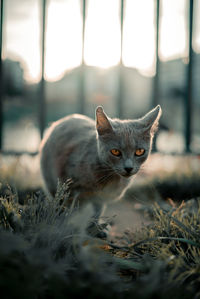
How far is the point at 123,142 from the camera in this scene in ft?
8.13

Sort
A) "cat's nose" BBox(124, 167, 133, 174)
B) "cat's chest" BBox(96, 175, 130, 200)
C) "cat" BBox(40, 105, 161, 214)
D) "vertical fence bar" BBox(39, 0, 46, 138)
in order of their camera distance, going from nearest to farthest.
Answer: "cat's nose" BBox(124, 167, 133, 174) < "cat" BBox(40, 105, 161, 214) < "cat's chest" BBox(96, 175, 130, 200) < "vertical fence bar" BBox(39, 0, 46, 138)

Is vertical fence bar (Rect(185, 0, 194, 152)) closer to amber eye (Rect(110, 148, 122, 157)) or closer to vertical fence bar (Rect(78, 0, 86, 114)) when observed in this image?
vertical fence bar (Rect(78, 0, 86, 114))

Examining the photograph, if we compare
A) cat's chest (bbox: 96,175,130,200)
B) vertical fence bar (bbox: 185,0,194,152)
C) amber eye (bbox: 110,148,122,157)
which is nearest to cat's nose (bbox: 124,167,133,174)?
amber eye (bbox: 110,148,122,157)

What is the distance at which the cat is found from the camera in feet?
8.15

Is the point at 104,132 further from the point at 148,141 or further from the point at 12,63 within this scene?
the point at 12,63

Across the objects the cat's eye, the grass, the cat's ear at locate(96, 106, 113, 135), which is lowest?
the grass

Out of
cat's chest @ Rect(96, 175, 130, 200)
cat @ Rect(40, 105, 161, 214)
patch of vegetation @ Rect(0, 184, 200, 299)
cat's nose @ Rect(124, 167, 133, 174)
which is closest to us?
patch of vegetation @ Rect(0, 184, 200, 299)

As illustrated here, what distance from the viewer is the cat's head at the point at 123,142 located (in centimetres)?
245

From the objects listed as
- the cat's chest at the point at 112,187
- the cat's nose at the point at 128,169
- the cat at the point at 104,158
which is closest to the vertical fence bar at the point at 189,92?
the cat at the point at 104,158

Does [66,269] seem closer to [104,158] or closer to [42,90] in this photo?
[104,158]

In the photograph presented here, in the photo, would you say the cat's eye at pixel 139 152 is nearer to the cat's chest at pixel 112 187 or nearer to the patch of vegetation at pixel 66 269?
the cat's chest at pixel 112 187

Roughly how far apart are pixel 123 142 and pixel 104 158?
0.22 m

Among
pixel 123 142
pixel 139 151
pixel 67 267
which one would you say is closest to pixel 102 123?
pixel 123 142

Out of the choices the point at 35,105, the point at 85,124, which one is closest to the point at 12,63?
the point at 35,105
